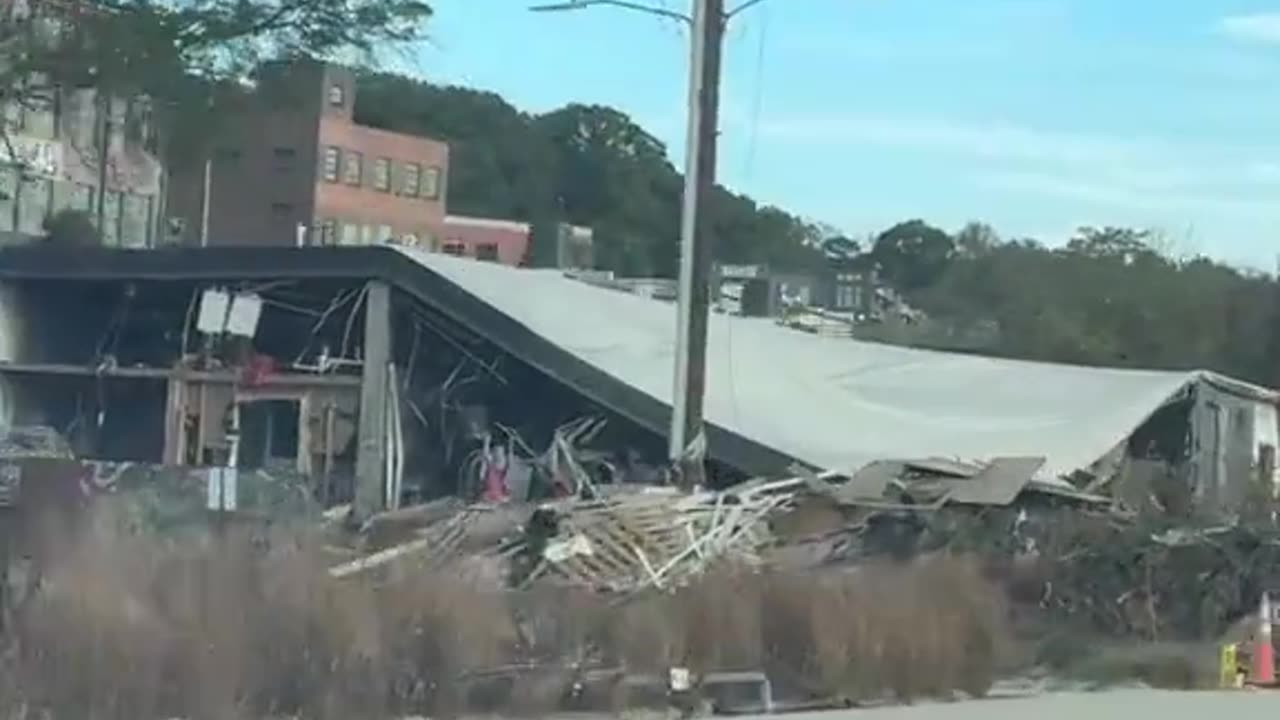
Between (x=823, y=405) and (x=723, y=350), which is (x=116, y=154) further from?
(x=823, y=405)

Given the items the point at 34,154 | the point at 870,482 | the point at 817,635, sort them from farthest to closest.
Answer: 1. the point at 34,154
2. the point at 870,482
3. the point at 817,635

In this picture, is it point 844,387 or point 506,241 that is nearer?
point 844,387

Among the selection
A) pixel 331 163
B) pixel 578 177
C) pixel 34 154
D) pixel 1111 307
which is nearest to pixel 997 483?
pixel 34 154

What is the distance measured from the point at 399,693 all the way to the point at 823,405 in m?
21.8

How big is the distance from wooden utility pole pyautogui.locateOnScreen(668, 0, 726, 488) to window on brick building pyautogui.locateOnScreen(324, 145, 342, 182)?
273ft

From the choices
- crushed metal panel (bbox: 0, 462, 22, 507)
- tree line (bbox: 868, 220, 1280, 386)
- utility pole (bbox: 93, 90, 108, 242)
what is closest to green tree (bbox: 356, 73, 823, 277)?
tree line (bbox: 868, 220, 1280, 386)

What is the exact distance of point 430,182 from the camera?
118m

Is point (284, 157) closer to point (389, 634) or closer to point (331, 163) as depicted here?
point (331, 163)

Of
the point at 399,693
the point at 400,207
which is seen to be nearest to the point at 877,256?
the point at 400,207

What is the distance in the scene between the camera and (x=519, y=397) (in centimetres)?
3738

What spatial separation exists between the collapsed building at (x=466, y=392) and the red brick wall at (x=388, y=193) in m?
69.5

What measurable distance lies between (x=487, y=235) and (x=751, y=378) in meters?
68.6

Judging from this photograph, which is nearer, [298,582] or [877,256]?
[298,582]

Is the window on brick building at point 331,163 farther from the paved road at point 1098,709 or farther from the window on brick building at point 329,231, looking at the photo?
the paved road at point 1098,709
